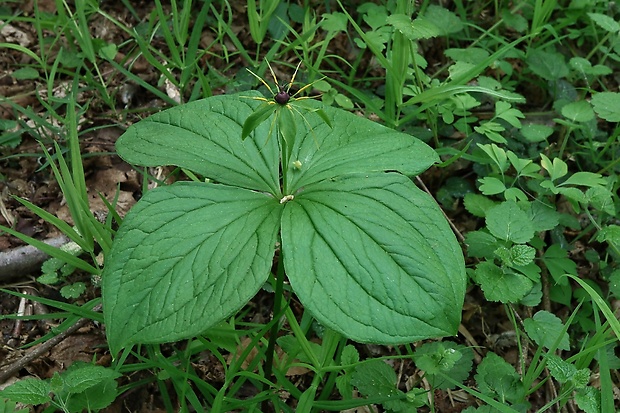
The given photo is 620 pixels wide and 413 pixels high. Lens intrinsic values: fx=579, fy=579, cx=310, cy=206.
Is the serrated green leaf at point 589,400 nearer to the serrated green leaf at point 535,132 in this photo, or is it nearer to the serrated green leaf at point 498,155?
the serrated green leaf at point 498,155

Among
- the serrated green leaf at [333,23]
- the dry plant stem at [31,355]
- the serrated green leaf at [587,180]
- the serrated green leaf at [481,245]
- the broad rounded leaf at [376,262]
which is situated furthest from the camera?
the serrated green leaf at [333,23]

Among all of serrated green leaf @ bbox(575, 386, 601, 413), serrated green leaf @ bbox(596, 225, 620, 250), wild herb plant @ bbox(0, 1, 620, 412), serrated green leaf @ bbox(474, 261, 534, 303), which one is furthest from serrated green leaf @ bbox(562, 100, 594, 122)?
serrated green leaf @ bbox(575, 386, 601, 413)

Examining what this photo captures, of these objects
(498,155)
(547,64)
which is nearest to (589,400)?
(498,155)

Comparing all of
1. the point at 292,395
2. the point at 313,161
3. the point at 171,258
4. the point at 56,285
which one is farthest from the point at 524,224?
the point at 56,285

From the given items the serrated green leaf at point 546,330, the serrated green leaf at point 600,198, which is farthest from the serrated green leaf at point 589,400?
the serrated green leaf at point 600,198

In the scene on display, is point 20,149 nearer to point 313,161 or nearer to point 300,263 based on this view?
point 313,161

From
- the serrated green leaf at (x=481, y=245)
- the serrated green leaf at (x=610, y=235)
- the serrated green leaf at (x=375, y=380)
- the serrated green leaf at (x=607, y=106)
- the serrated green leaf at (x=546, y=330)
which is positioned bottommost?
the serrated green leaf at (x=375, y=380)

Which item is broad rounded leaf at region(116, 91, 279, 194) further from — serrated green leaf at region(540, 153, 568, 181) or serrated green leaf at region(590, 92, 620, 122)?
serrated green leaf at region(590, 92, 620, 122)
